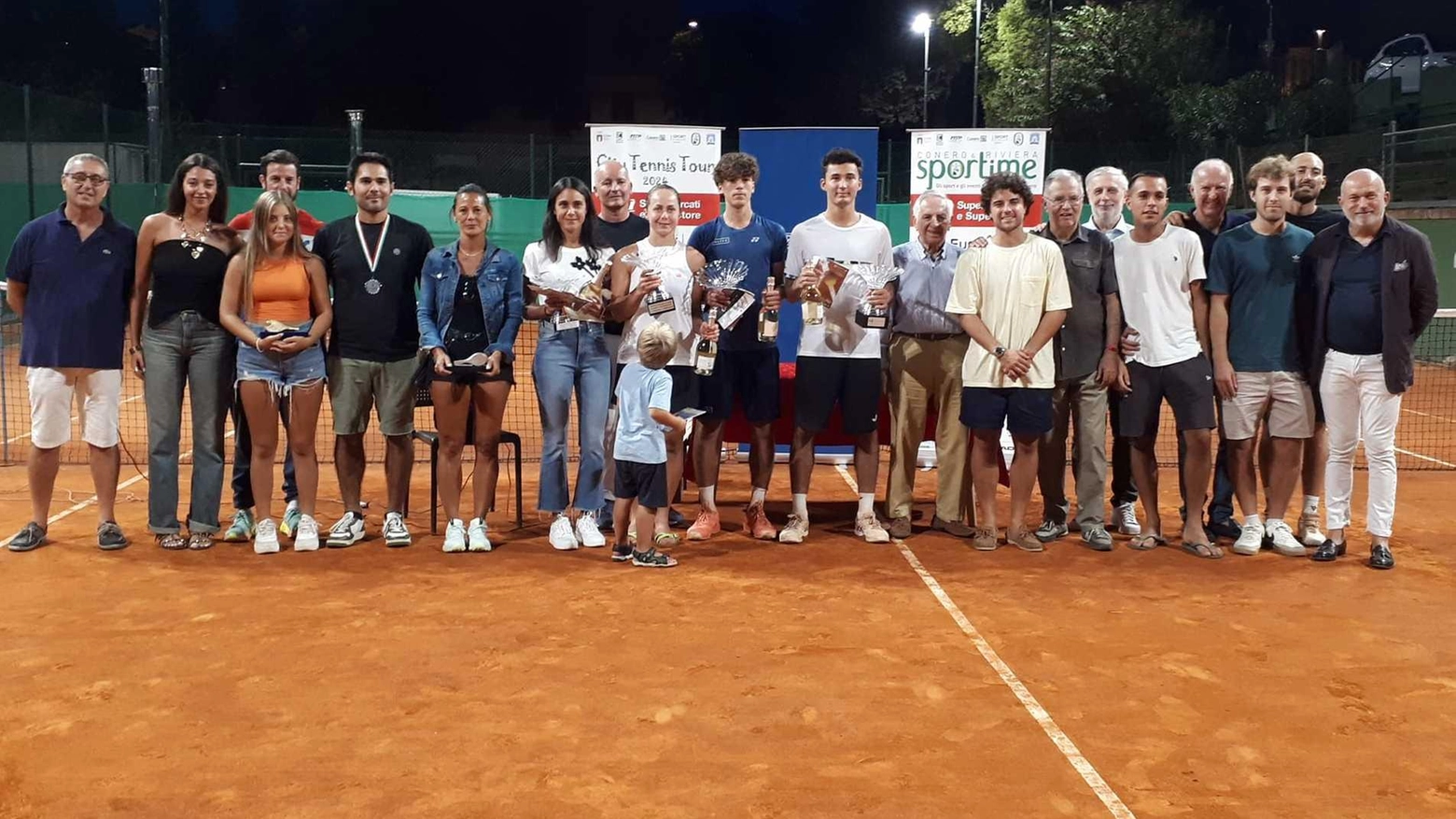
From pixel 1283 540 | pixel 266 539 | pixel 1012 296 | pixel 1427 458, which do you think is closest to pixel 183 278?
pixel 266 539

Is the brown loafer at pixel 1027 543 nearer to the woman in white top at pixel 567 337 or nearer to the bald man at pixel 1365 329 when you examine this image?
the bald man at pixel 1365 329

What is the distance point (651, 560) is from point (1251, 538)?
11.0 ft

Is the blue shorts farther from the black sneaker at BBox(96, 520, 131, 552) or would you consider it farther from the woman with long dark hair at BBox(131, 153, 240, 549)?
the black sneaker at BBox(96, 520, 131, 552)

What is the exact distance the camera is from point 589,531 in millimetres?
6965

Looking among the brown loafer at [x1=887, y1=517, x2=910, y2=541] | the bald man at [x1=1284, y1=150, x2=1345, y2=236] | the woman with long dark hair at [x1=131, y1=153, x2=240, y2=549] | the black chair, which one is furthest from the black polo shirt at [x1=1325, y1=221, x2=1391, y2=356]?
the woman with long dark hair at [x1=131, y1=153, x2=240, y2=549]

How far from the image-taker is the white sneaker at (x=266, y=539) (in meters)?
6.69

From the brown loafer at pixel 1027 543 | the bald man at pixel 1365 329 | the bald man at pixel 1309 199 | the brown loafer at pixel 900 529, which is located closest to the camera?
the bald man at pixel 1365 329

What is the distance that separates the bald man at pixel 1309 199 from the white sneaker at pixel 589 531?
4321mm

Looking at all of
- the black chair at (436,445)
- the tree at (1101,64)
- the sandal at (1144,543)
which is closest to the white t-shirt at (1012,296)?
the sandal at (1144,543)

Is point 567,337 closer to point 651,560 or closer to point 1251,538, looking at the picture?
point 651,560

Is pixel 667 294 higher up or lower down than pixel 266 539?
higher up

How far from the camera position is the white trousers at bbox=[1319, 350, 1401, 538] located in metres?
6.44

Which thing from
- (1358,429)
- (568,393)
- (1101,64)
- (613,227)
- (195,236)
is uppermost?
(1101,64)

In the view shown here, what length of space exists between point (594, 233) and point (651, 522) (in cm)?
171
